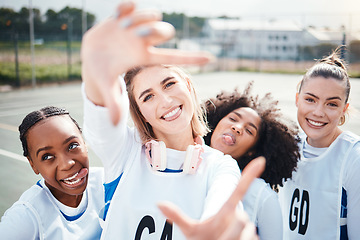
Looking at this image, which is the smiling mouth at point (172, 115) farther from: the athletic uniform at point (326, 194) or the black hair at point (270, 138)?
the athletic uniform at point (326, 194)

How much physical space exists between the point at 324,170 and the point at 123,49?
4.70 feet

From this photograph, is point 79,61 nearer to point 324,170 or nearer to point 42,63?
point 42,63

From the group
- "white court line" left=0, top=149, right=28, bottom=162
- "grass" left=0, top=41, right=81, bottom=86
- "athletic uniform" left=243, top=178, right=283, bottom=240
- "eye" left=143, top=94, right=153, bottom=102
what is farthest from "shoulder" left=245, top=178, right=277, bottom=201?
"grass" left=0, top=41, right=81, bottom=86

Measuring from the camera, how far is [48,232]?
149 centimetres

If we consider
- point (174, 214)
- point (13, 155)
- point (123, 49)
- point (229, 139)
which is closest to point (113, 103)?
point (123, 49)

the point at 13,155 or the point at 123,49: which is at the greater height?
the point at 123,49

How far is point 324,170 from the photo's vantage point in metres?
1.84

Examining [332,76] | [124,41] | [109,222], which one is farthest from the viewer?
[332,76]

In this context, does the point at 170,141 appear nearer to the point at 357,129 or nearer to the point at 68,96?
the point at 357,129

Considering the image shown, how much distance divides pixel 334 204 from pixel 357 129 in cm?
436

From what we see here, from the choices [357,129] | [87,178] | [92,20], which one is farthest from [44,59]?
[87,178]

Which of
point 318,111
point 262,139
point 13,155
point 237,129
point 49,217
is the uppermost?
point 318,111

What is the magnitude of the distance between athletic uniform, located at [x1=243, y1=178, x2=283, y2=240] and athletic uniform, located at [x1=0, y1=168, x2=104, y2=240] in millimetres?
747

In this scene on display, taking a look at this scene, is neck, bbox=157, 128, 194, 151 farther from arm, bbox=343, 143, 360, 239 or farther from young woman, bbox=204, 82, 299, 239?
arm, bbox=343, 143, 360, 239
